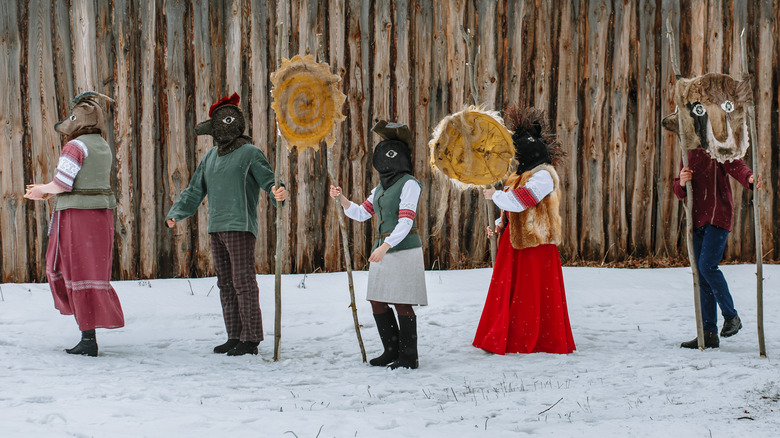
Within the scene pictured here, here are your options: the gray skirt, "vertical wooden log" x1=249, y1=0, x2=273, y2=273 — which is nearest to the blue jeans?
the gray skirt

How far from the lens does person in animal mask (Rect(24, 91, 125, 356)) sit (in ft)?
14.8

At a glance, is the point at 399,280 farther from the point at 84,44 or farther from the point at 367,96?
the point at 84,44

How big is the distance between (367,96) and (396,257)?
2.57 m

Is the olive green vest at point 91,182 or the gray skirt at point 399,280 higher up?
the olive green vest at point 91,182

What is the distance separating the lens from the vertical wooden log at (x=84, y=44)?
6062 mm

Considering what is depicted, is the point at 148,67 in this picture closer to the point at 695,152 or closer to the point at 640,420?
the point at 695,152

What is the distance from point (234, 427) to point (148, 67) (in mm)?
3990

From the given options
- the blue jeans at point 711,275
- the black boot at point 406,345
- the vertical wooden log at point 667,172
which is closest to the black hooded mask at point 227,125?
the black boot at point 406,345

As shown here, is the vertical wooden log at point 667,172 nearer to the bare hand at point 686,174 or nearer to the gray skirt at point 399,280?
the bare hand at point 686,174

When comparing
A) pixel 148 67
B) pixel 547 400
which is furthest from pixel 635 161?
pixel 148 67

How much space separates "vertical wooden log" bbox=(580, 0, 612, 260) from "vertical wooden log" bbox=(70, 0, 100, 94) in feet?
14.0

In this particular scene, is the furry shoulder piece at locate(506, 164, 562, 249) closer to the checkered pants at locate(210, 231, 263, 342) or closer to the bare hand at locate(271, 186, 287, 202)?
the bare hand at locate(271, 186, 287, 202)

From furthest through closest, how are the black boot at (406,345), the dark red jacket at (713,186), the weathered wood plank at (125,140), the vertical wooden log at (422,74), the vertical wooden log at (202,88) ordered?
the vertical wooden log at (422,74) < the vertical wooden log at (202,88) < the weathered wood plank at (125,140) < the dark red jacket at (713,186) < the black boot at (406,345)

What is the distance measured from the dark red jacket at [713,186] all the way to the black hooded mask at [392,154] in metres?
1.86
